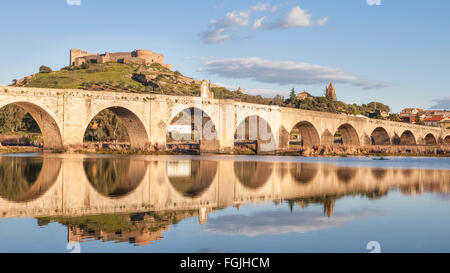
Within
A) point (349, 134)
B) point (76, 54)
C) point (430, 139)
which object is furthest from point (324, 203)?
point (76, 54)

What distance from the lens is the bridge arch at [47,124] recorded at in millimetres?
37272

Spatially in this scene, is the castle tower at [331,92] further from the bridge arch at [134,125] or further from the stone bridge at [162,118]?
the bridge arch at [134,125]

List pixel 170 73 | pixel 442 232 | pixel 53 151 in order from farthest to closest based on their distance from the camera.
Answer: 1. pixel 170 73
2. pixel 53 151
3. pixel 442 232

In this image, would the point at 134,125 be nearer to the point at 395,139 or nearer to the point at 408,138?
the point at 395,139

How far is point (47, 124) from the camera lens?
126ft

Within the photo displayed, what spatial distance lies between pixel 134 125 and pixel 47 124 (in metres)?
8.72

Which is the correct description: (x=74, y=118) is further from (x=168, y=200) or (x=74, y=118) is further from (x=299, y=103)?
(x=299, y=103)

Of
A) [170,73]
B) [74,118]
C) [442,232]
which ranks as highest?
[170,73]

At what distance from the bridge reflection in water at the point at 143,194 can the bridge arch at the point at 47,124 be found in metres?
16.5

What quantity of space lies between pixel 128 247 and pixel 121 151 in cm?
3480

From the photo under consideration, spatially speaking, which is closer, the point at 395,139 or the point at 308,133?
the point at 308,133

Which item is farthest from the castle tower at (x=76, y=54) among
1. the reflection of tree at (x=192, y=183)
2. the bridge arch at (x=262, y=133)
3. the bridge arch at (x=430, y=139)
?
the reflection of tree at (x=192, y=183)

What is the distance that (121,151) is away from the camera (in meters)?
41.8
